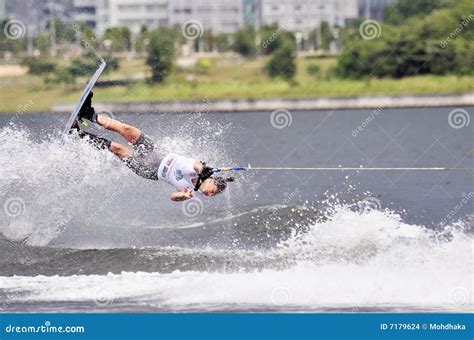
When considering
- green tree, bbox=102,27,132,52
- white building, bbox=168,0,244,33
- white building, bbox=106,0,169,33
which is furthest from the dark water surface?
white building, bbox=106,0,169,33

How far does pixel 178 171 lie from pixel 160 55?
4277 centimetres

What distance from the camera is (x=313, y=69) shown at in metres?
58.3

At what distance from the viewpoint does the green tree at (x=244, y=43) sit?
2314 inches

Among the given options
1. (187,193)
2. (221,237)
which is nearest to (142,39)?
(221,237)

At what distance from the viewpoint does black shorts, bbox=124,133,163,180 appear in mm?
16375

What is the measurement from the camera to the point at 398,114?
52531 mm

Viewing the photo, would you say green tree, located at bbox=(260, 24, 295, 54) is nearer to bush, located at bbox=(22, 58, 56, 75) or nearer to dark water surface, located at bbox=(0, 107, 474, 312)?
bush, located at bbox=(22, 58, 56, 75)

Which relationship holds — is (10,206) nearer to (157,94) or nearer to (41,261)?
(41,261)

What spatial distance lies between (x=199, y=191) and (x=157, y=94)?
35827 mm

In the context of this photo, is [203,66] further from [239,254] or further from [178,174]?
[178,174]

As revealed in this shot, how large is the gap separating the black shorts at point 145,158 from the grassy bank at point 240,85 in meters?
33.0

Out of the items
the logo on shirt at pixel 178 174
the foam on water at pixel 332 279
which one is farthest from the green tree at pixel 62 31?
the foam on water at pixel 332 279

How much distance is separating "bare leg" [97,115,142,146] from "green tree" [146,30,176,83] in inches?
1492
